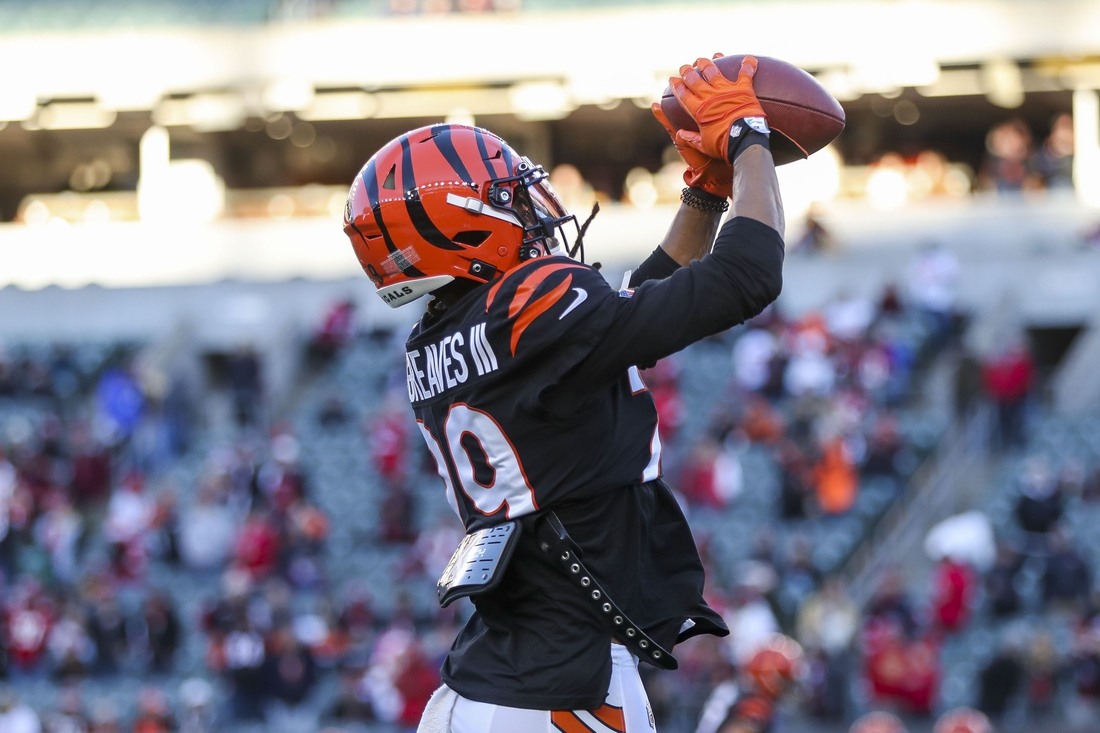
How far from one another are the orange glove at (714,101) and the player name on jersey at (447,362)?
643 mm

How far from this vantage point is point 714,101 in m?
3.19

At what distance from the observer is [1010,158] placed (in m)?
21.3

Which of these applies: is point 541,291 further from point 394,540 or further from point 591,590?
point 394,540

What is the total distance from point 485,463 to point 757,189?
80 cm

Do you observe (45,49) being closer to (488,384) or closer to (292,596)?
(292,596)

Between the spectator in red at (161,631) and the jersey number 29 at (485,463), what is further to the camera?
the spectator in red at (161,631)

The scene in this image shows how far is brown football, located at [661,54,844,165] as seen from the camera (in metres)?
3.31

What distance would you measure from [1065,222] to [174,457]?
12090 millimetres

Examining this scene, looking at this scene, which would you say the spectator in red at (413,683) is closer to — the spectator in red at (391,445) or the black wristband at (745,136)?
the spectator in red at (391,445)

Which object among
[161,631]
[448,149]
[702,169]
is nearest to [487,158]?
[448,149]

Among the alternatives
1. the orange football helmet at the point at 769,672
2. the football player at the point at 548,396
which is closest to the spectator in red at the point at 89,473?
the orange football helmet at the point at 769,672

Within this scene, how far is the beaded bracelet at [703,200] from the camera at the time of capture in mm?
3652

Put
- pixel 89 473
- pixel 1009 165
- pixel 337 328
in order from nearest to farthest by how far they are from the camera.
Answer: pixel 89 473, pixel 337 328, pixel 1009 165

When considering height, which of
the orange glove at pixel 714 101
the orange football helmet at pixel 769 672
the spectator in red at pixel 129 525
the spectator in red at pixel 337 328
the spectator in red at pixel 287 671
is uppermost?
the spectator in red at pixel 337 328
